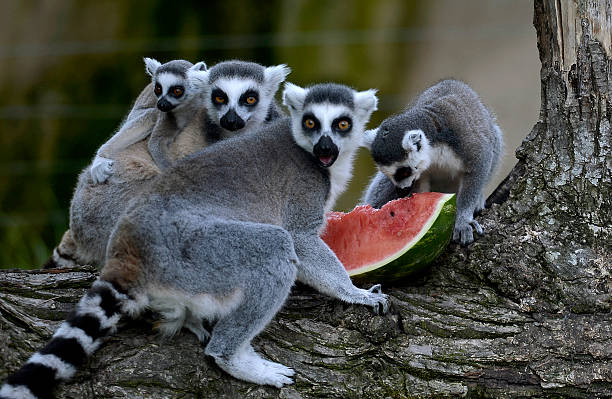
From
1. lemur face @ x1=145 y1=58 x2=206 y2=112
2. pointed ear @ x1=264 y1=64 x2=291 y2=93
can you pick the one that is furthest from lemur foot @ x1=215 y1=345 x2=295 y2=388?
pointed ear @ x1=264 y1=64 x2=291 y2=93

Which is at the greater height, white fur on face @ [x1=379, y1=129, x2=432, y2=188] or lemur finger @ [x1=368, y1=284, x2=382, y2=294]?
white fur on face @ [x1=379, y1=129, x2=432, y2=188]

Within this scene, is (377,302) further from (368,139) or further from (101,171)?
(101,171)

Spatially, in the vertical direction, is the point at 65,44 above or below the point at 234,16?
below

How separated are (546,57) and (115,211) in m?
2.71

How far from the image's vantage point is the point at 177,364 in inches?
129

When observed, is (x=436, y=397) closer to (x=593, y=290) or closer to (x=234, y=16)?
(x=593, y=290)

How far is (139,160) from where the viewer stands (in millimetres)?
4477

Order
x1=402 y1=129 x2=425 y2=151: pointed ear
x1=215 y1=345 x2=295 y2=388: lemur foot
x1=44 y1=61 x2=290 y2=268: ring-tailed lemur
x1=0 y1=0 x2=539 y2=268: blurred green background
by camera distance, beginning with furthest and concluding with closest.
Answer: x1=0 y1=0 x2=539 y2=268: blurred green background → x1=402 y1=129 x2=425 y2=151: pointed ear → x1=44 y1=61 x2=290 y2=268: ring-tailed lemur → x1=215 y1=345 x2=295 y2=388: lemur foot

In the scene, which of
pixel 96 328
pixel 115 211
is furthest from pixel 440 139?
pixel 96 328

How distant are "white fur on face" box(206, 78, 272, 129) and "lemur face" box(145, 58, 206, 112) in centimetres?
11

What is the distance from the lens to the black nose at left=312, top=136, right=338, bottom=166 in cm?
384

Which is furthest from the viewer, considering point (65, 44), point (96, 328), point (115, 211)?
point (65, 44)

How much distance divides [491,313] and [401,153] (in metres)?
1.20

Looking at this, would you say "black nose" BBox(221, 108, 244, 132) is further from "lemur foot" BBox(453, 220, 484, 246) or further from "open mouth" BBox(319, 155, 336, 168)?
"lemur foot" BBox(453, 220, 484, 246)
